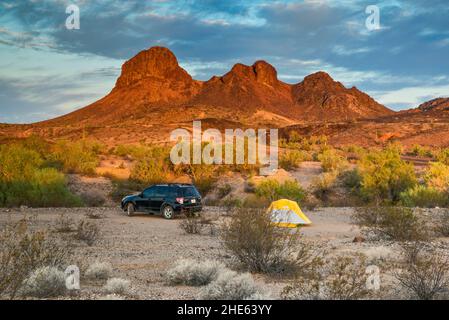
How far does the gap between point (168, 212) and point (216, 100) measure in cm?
10399

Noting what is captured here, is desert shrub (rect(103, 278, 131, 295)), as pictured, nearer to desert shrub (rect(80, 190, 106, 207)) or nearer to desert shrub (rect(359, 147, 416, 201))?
desert shrub (rect(80, 190, 106, 207))

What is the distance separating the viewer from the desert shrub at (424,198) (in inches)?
949

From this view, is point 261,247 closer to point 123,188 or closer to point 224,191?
point 224,191

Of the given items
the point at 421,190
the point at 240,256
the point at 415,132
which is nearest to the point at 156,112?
the point at 415,132

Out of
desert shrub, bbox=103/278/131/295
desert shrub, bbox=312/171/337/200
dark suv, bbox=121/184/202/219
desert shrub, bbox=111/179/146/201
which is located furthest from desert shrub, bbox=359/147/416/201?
desert shrub, bbox=103/278/131/295

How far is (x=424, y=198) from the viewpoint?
79.8ft

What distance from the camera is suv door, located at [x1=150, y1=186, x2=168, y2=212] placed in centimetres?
2141

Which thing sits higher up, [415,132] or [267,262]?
[415,132]

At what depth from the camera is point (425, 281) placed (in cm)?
877

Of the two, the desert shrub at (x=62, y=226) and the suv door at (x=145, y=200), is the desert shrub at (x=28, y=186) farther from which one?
the desert shrub at (x=62, y=226)

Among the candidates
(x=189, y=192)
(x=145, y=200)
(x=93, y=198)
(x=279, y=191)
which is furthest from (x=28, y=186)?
(x=279, y=191)
